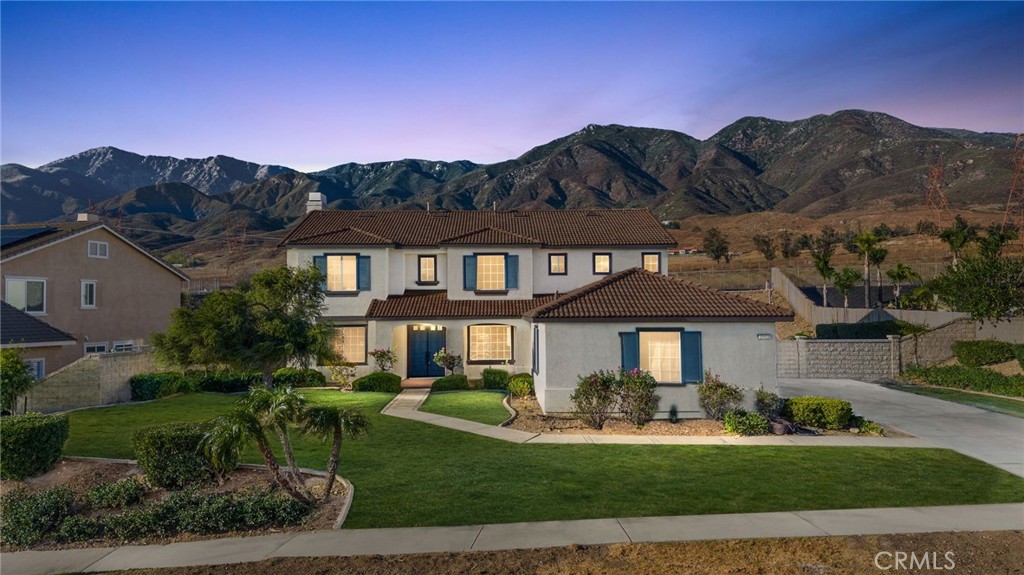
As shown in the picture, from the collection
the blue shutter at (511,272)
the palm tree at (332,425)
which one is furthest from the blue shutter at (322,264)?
the palm tree at (332,425)

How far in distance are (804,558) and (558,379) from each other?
38.3 ft

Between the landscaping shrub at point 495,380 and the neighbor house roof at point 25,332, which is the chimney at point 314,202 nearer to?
the neighbor house roof at point 25,332

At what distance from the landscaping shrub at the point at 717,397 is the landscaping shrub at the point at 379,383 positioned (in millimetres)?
13198

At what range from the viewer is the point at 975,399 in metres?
24.7

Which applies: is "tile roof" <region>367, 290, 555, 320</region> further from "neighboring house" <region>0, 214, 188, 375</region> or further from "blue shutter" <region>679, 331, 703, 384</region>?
"neighboring house" <region>0, 214, 188, 375</region>

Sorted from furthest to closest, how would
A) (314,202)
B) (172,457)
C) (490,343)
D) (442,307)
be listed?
(314,202) → (490,343) → (442,307) → (172,457)

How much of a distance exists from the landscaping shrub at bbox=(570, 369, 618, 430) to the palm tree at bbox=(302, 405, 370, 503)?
875 cm

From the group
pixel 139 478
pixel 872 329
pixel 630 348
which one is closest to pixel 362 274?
pixel 630 348

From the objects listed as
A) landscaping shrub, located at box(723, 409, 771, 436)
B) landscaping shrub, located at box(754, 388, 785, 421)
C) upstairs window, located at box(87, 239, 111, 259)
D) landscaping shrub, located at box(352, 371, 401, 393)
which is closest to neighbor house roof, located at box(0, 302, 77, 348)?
upstairs window, located at box(87, 239, 111, 259)

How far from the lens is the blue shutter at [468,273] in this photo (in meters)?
29.8

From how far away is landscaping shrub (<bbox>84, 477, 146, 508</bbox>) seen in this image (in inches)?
443

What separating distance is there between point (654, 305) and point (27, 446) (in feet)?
56.5

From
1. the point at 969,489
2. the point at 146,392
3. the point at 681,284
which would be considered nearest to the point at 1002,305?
the point at 681,284

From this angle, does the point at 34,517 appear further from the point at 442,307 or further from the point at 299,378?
the point at 442,307
